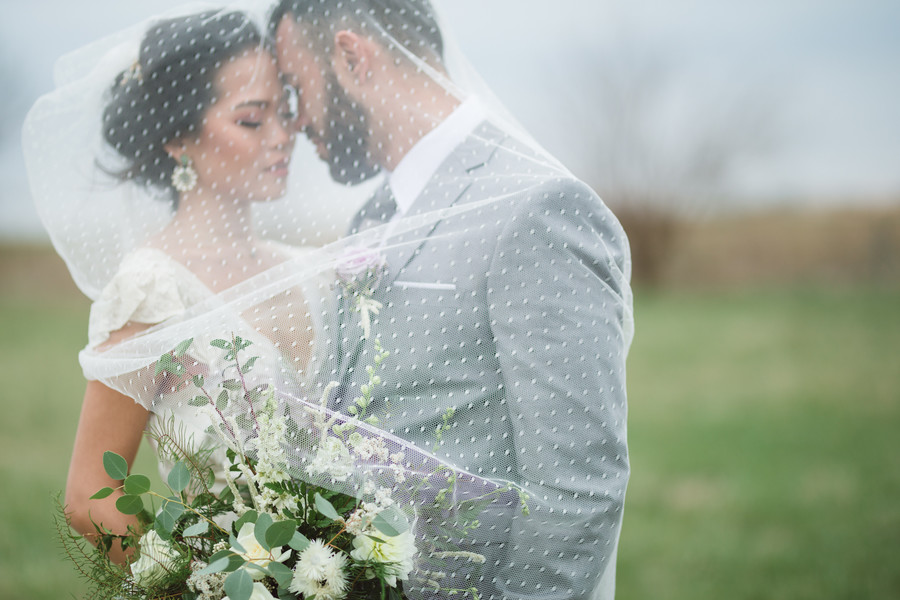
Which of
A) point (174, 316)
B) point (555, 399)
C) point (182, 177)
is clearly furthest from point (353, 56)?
point (555, 399)

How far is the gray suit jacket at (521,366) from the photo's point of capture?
137cm

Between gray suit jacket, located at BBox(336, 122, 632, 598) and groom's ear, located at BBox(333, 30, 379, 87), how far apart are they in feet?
1.30

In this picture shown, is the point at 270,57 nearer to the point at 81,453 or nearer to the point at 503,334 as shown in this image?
the point at 503,334

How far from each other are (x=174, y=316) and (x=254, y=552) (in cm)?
55

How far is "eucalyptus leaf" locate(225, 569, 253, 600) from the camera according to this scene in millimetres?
1112

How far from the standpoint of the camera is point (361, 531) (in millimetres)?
1207

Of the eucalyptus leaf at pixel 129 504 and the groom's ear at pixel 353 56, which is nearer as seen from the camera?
the eucalyptus leaf at pixel 129 504

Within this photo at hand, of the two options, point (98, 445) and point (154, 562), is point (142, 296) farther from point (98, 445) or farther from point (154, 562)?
point (154, 562)

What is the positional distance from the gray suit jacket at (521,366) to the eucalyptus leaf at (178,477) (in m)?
0.29

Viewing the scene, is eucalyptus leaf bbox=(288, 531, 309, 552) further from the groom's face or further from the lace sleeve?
the groom's face

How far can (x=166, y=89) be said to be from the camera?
1.63 metres

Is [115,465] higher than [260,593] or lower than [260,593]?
higher

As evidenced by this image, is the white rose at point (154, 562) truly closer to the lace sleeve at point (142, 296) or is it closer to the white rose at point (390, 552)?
the white rose at point (390, 552)

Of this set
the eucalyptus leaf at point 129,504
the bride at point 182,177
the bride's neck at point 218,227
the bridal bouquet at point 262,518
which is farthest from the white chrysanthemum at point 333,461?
the bride's neck at point 218,227
